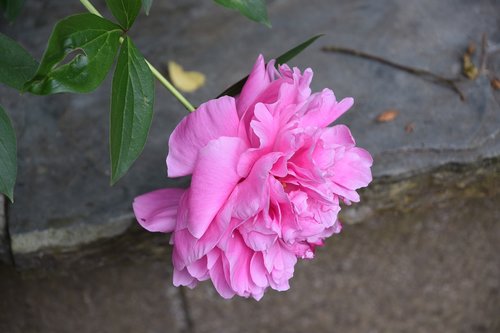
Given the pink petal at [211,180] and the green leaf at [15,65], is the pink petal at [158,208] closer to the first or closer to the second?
the pink petal at [211,180]

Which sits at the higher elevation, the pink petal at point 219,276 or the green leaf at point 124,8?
the green leaf at point 124,8

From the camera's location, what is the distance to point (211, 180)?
2.21ft

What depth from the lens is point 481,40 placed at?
4.26 ft

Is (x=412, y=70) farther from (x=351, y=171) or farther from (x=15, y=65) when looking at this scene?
(x=15, y=65)

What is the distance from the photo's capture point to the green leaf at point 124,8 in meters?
0.71

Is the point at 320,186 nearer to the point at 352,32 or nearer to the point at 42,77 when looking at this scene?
the point at 42,77

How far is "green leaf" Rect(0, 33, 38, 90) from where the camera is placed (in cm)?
75

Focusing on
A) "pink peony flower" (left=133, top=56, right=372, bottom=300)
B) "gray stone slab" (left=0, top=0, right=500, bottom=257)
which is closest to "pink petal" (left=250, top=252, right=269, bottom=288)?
"pink peony flower" (left=133, top=56, right=372, bottom=300)

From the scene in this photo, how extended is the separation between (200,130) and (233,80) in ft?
1.98

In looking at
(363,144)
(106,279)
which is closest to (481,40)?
(363,144)

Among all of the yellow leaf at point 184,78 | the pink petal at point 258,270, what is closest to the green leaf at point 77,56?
the pink petal at point 258,270

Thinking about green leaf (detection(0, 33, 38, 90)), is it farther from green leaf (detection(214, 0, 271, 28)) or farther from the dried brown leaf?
the dried brown leaf

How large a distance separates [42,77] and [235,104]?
0.19 meters

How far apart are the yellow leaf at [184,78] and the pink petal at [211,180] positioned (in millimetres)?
585
